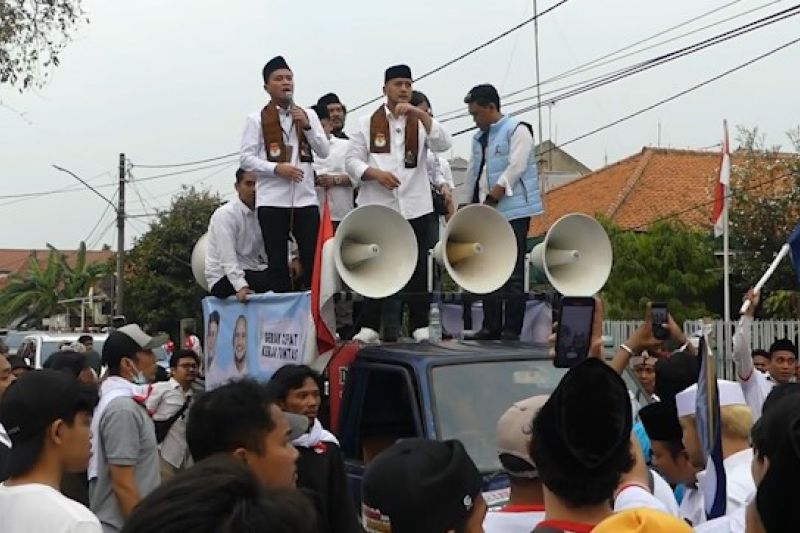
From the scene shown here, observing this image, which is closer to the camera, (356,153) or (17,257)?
(356,153)

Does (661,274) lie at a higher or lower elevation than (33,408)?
higher

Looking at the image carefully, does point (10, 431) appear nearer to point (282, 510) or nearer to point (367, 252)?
point (282, 510)

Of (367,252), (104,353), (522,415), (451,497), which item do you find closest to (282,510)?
(451,497)

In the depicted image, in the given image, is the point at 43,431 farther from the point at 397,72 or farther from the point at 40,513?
the point at 397,72

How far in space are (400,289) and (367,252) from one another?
1.00ft

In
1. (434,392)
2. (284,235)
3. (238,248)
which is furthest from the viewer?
(238,248)

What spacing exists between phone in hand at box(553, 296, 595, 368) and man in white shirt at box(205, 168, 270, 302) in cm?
408

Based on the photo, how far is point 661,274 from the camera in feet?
77.4

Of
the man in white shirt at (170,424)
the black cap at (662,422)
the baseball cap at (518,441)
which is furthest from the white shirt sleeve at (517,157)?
the baseball cap at (518,441)

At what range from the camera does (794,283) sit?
826 inches

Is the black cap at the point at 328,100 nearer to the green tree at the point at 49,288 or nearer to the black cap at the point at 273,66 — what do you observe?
the black cap at the point at 273,66

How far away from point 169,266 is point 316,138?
26734mm

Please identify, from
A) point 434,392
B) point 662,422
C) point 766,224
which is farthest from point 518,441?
point 766,224

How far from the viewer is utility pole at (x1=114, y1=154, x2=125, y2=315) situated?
32.5 meters
